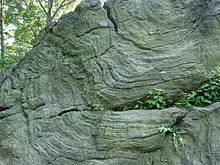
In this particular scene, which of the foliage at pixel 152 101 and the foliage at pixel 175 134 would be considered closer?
the foliage at pixel 175 134

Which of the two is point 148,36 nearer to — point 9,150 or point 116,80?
point 116,80

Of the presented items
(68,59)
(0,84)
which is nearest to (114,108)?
(68,59)

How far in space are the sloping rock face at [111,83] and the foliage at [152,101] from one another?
0.15m

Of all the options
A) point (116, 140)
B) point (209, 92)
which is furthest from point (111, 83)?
point (209, 92)

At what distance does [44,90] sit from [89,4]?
2.00 metres

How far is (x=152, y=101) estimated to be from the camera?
16.7 feet

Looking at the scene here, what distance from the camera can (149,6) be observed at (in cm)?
608

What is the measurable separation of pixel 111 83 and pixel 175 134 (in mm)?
1457

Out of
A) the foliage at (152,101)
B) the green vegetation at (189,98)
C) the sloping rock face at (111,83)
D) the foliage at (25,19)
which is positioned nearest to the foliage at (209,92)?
the green vegetation at (189,98)

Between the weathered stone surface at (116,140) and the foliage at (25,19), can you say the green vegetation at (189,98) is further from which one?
the foliage at (25,19)

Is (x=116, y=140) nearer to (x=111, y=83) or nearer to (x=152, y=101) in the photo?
(x=152, y=101)

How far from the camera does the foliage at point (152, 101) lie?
5082 mm

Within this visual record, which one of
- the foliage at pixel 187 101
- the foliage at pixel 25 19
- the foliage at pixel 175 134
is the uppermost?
the foliage at pixel 25 19

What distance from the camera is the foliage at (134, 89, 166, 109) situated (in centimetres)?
508
